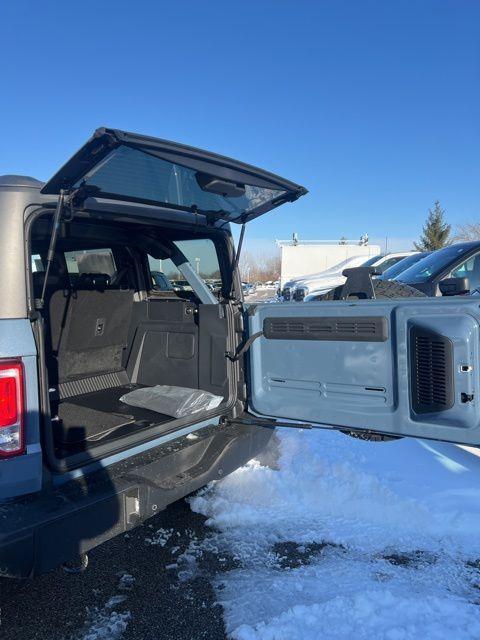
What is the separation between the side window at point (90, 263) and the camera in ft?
14.7

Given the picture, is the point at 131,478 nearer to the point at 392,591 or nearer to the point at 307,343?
the point at 307,343

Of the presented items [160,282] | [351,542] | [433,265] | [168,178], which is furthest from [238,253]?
[433,265]

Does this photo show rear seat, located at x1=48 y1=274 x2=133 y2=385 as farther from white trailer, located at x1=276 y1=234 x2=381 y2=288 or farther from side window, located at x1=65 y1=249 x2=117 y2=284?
white trailer, located at x1=276 y1=234 x2=381 y2=288

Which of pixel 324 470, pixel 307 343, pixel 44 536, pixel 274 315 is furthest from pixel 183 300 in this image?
pixel 44 536

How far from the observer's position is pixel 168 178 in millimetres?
2775

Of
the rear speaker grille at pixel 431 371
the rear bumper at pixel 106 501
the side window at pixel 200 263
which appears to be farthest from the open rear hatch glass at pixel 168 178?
the rear bumper at pixel 106 501

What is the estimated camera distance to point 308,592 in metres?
2.71

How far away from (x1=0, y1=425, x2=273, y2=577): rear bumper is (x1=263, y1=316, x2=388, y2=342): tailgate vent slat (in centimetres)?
73

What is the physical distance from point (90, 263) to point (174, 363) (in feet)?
4.38

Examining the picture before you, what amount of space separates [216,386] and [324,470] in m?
1.32

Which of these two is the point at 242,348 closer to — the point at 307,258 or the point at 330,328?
the point at 330,328

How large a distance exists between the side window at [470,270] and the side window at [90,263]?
14.2ft

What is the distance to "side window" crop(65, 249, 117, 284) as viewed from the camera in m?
4.47

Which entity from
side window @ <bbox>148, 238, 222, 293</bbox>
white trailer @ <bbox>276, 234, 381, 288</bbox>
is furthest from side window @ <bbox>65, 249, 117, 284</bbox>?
white trailer @ <bbox>276, 234, 381, 288</bbox>
